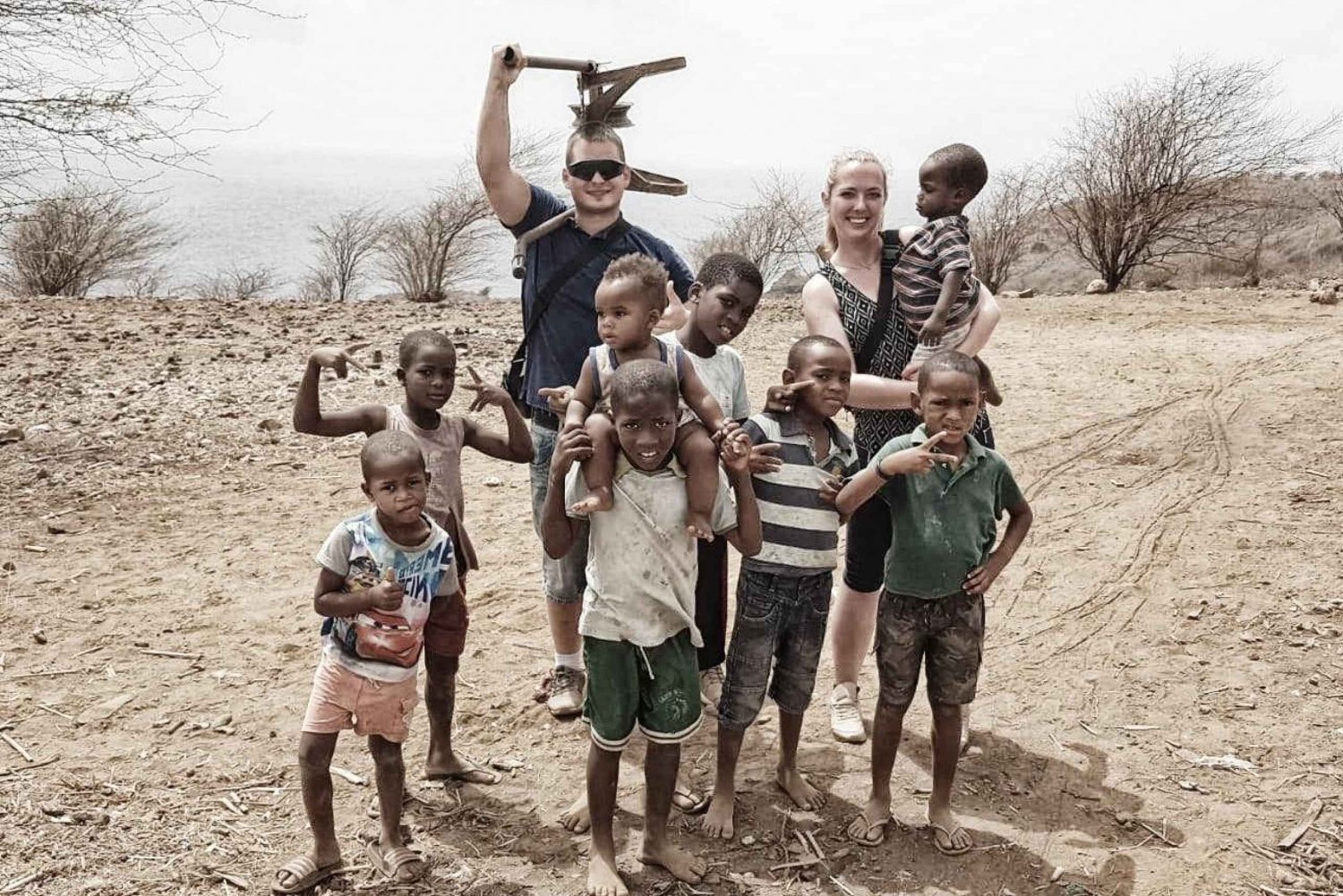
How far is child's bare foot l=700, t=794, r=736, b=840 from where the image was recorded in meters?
3.03

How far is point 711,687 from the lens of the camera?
12.3 feet

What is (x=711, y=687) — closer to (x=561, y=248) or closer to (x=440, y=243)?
(x=561, y=248)

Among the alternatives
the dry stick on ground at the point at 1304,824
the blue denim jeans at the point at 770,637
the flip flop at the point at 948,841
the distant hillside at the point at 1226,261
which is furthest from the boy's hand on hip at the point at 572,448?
the distant hillside at the point at 1226,261

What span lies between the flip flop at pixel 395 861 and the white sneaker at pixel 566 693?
924 millimetres

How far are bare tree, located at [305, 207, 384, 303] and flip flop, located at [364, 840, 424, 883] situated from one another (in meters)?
18.8

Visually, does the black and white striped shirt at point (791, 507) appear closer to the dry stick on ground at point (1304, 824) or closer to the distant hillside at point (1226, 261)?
the dry stick on ground at point (1304, 824)

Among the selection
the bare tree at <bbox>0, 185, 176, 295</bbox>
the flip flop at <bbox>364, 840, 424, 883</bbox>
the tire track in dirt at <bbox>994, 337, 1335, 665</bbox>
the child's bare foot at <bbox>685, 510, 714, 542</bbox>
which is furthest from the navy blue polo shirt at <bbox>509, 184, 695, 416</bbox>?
the bare tree at <bbox>0, 185, 176, 295</bbox>

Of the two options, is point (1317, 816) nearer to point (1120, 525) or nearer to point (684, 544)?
point (684, 544)

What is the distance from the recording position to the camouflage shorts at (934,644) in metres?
2.87

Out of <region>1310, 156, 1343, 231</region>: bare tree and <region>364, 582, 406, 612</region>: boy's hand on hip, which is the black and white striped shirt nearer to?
<region>364, 582, 406, 612</region>: boy's hand on hip

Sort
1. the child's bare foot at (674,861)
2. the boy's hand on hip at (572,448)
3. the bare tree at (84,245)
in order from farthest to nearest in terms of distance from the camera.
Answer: the bare tree at (84,245), the child's bare foot at (674,861), the boy's hand on hip at (572,448)

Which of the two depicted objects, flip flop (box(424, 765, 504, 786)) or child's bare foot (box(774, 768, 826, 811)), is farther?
flip flop (box(424, 765, 504, 786))

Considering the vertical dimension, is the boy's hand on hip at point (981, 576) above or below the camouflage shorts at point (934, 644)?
above

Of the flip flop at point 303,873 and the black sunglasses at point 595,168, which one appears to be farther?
the black sunglasses at point 595,168
